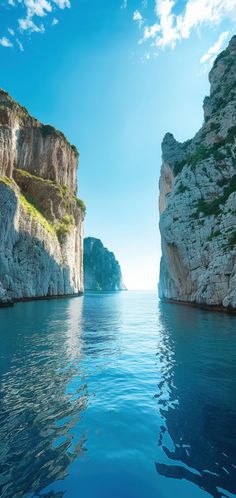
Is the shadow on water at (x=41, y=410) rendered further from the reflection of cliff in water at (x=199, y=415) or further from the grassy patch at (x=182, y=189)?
the grassy patch at (x=182, y=189)

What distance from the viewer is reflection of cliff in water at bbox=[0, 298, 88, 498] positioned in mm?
4805

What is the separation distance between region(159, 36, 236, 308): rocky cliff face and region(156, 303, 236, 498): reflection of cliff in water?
66.9 feet

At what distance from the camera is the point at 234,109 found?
169 feet

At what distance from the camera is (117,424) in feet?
22.2

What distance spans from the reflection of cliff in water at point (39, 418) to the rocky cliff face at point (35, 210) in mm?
29110

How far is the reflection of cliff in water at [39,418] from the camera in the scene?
4805 millimetres

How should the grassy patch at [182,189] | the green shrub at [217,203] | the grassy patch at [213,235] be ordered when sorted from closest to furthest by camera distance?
the grassy patch at [213,235], the green shrub at [217,203], the grassy patch at [182,189]

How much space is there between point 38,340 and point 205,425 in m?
12.4

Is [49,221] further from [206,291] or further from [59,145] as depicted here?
[206,291]

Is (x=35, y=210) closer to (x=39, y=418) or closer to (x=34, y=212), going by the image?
(x=34, y=212)

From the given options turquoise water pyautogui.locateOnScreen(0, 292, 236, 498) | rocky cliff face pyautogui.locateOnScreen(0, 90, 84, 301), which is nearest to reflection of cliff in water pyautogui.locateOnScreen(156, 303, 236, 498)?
turquoise water pyautogui.locateOnScreen(0, 292, 236, 498)

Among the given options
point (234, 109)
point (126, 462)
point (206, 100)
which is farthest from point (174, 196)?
point (126, 462)

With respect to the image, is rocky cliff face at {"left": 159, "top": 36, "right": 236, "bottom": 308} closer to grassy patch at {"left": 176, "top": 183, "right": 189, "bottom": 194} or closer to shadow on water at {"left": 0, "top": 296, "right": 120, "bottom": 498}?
grassy patch at {"left": 176, "top": 183, "right": 189, "bottom": 194}

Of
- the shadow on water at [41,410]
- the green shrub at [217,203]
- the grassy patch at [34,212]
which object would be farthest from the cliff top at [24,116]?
the shadow on water at [41,410]
